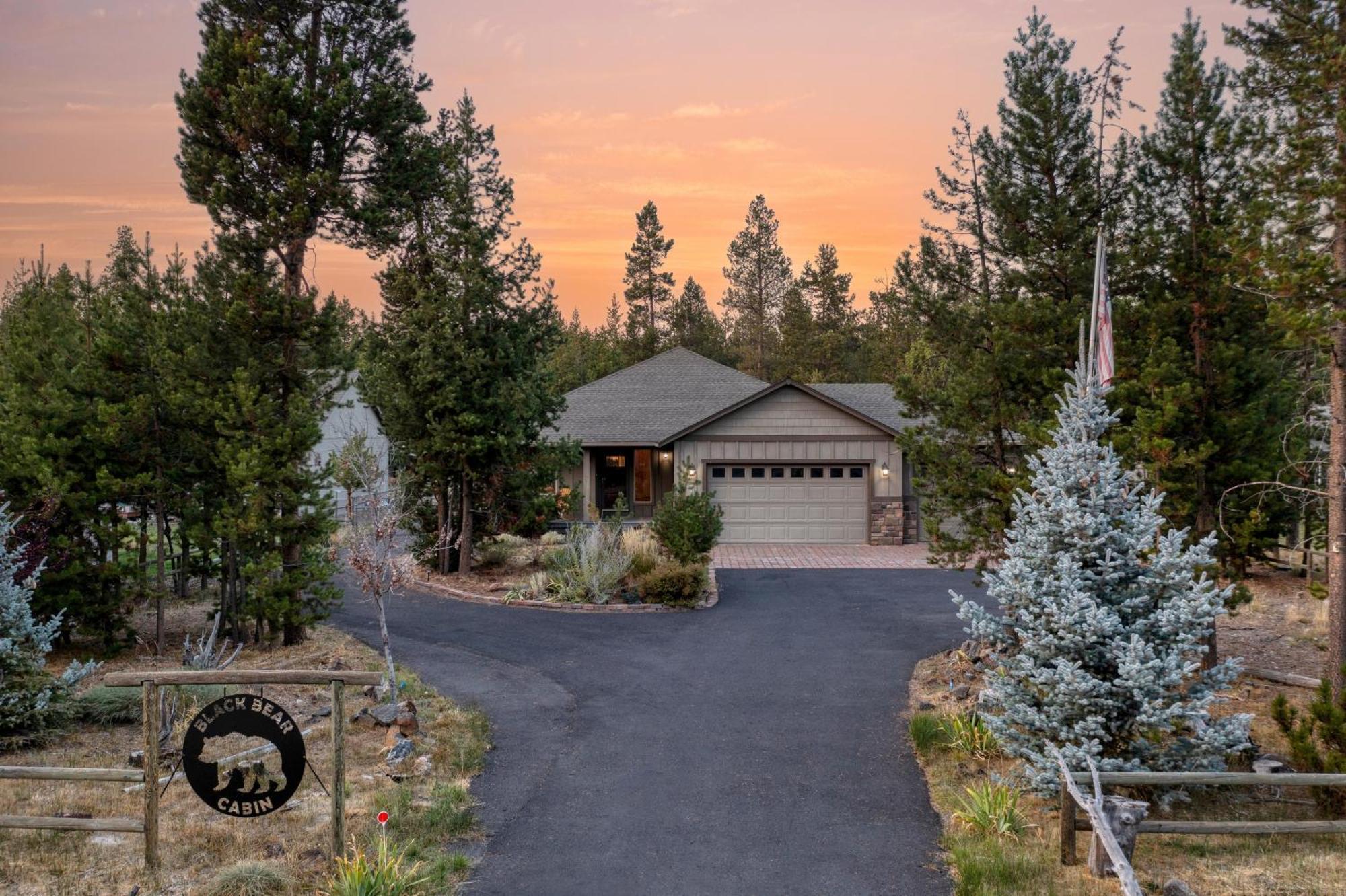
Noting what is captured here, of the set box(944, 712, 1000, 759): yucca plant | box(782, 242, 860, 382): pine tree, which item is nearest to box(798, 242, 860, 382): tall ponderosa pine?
box(782, 242, 860, 382): pine tree

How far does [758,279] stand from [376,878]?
170 ft

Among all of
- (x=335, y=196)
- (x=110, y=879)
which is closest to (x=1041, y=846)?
(x=110, y=879)

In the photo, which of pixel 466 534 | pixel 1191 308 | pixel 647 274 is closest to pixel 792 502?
pixel 466 534

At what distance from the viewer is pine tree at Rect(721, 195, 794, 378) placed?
54219 millimetres

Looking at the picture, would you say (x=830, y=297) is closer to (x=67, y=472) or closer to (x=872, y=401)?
(x=872, y=401)

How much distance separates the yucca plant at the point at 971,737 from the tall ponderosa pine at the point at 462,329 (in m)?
10.9

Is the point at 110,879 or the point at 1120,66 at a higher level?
the point at 1120,66

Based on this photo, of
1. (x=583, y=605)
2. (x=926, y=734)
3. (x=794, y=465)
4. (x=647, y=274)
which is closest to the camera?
(x=926, y=734)

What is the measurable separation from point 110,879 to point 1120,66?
1344cm

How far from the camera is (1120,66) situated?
33.4 ft

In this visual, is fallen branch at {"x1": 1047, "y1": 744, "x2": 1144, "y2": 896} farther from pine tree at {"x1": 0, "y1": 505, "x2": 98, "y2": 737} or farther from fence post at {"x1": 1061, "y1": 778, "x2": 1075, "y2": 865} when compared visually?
pine tree at {"x1": 0, "y1": 505, "x2": 98, "y2": 737}

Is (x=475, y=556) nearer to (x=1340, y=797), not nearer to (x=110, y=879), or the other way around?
(x=110, y=879)

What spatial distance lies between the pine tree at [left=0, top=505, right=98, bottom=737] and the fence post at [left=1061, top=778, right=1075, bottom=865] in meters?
9.13

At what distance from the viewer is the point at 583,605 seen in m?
15.0
